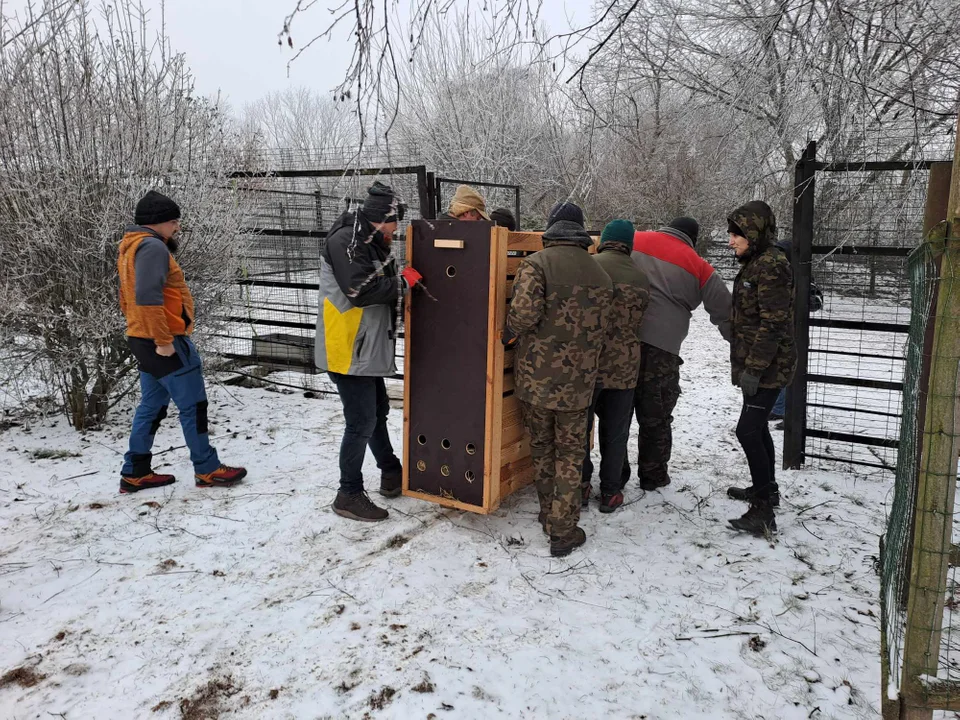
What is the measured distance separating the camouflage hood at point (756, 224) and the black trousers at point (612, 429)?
3.63 feet

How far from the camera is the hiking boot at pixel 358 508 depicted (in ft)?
12.6

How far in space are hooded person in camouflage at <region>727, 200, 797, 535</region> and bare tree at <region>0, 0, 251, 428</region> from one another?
4.66m

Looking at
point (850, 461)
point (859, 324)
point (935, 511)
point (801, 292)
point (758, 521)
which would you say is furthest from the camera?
point (850, 461)

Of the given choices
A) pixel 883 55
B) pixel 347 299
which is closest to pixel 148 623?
pixel 347 299

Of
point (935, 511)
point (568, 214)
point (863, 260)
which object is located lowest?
point (935, 511)

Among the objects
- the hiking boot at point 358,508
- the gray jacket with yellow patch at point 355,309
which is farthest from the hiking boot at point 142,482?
the gray jacket with yellow patch at point 355,309

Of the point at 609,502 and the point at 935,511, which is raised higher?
the point at 935,511

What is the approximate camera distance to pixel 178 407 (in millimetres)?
4117

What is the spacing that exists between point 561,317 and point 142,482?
304 centimetres

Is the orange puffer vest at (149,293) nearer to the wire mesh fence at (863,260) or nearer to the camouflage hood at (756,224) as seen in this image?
the camouflage hood at (756,224)

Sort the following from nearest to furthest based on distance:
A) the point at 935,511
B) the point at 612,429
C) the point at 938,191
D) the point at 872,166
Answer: the point at 935,511, the point at 938,191, the point at 612,429, the point at 872,166

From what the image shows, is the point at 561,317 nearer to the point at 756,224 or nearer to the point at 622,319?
the point at 622,319

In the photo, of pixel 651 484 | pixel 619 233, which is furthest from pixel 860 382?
pixel 619 233

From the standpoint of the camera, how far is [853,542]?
144 inches
